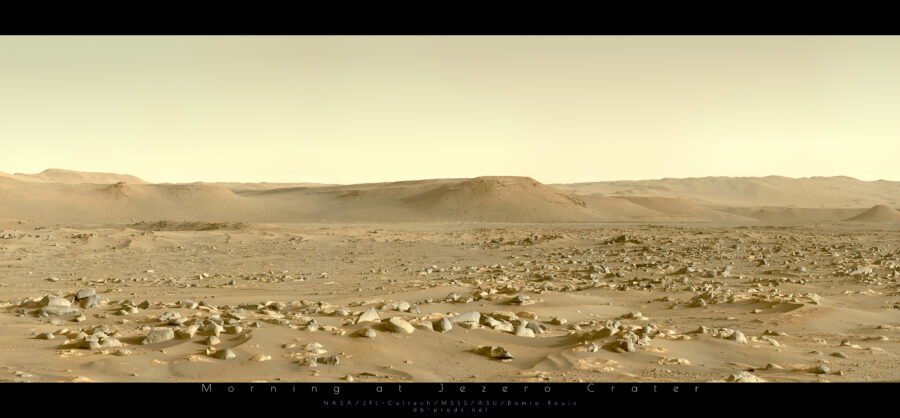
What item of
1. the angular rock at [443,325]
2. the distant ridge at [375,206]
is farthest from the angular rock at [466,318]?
the distant ridge at [375,206]

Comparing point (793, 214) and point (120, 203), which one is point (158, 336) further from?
point (793, 214)

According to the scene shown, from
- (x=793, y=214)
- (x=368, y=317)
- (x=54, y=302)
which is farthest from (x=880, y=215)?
(x=54, y=302)

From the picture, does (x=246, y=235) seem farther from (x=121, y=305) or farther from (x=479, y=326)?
(x=479, y=326)

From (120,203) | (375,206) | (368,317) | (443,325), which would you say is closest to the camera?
(443,325)

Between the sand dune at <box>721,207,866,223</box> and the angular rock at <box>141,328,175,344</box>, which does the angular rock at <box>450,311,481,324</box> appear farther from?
the sand dune at <box>721,207,866,223</box>

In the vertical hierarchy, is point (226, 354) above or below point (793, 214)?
below
